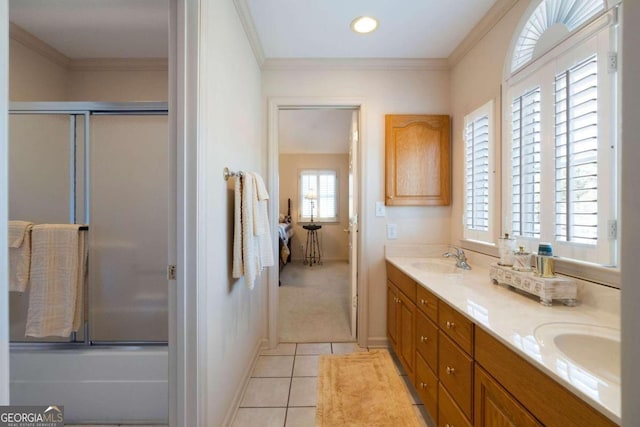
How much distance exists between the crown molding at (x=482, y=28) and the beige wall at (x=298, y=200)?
166 inches

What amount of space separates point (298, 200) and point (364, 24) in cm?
477

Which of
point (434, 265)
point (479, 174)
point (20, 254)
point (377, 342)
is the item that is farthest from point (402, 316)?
point (20, 254)

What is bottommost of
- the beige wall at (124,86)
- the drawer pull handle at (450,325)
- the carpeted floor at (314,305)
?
the carpeted floor at (314,305)

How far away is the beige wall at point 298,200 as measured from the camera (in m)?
6.49

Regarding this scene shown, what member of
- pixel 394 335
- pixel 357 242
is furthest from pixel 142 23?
pixel 394 335

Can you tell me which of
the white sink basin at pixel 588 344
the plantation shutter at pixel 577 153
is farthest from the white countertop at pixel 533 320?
the plantation shutter at pixel 577 153

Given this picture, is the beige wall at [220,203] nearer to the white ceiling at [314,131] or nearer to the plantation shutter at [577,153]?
the plantation shutter at [577,153]

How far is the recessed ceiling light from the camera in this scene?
1.91 m

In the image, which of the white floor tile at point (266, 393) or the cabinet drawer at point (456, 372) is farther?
the white floor tile at point (266, 393)

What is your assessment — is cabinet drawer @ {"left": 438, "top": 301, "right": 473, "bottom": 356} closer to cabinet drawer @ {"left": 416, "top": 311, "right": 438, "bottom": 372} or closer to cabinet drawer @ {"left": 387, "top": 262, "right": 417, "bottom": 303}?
cabinet drawer @ {"left": 416, "top": 311, "right": 438, "bottom": 372}

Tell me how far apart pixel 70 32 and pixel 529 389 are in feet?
11.5

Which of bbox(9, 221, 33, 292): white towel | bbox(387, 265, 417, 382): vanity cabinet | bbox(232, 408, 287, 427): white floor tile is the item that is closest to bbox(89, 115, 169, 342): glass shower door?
bbox(9, 221, 33, 292): white towel

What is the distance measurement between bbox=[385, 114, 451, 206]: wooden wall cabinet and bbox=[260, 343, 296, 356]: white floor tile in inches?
70.1

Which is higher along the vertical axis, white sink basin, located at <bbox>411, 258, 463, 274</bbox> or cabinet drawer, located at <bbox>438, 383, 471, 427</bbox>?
white sink basin, located at <bbox>411, 258, 463, 274</bbox>
